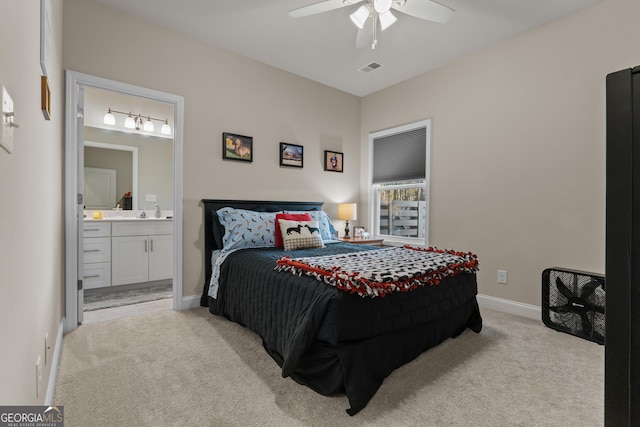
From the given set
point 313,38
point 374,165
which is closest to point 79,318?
point 313,38

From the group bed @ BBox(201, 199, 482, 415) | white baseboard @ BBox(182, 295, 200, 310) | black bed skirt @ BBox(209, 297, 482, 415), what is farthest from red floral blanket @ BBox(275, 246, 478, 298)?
white baseboard @ BBox(182, 295, 200, 310)

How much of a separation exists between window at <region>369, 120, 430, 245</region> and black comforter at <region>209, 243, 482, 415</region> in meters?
1.69

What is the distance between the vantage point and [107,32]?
274 cm

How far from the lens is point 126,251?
386 cm

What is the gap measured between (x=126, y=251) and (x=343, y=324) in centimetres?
334

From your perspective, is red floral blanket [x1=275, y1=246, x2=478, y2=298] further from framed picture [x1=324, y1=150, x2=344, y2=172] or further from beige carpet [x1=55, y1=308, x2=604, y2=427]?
framed picture [x1=324, y1=150, x2=344, y2=172]

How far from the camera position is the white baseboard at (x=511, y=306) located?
2.95 metres

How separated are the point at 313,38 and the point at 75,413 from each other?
3.40 m

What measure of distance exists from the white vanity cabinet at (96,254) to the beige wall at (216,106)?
1293 mm

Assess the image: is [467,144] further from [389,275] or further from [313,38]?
[389,275]

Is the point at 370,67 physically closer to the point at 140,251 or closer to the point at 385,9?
the point at 385,9

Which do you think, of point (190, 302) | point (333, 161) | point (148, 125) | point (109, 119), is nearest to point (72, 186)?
point (190, 302)

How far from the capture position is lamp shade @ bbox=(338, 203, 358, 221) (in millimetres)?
4305

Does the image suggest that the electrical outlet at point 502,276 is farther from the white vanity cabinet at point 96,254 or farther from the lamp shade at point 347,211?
the white vanity cabinet at point 96,254
